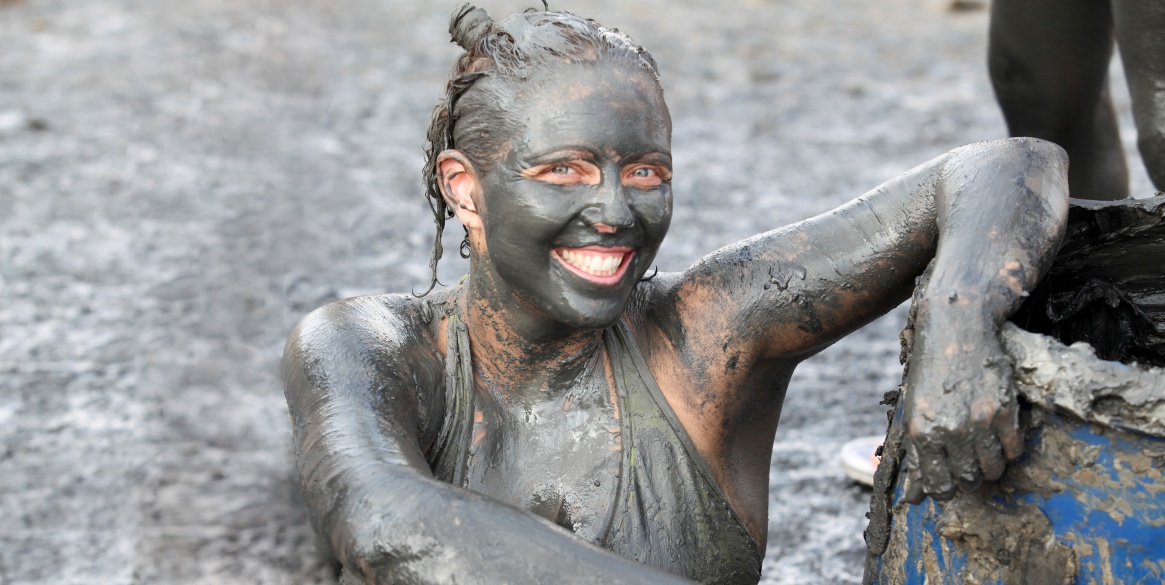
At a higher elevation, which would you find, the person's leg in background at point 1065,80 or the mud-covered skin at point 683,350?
the person's leg in background at point 1065,80

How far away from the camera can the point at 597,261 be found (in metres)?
2.55

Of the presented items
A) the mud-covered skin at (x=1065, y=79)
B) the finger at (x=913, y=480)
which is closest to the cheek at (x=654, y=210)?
the finger at (x=913, y=480)

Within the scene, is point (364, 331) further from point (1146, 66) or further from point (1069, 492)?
point (1146, 66)

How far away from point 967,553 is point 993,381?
0.33m

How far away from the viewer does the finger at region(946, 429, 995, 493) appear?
212 centimetres

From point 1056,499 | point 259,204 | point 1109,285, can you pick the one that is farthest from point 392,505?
point 259,204

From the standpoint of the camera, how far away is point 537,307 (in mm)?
2684

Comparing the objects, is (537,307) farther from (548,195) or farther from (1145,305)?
(1145,305)

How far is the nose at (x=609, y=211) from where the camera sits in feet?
8.18

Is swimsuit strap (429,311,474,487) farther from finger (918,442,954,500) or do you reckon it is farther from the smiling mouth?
finger (918,442,954,500)

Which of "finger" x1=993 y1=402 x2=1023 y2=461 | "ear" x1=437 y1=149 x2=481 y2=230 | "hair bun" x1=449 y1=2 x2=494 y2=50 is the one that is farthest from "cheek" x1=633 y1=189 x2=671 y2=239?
"finger" x1=993 y1=402 x2=1023 y2=461

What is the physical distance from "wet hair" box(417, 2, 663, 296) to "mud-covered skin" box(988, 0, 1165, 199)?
1793 mm

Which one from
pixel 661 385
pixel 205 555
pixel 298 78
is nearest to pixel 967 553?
pixel 661 385

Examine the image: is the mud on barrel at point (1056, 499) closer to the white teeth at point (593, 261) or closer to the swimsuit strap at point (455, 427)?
the white teeth at point (593, 261)
